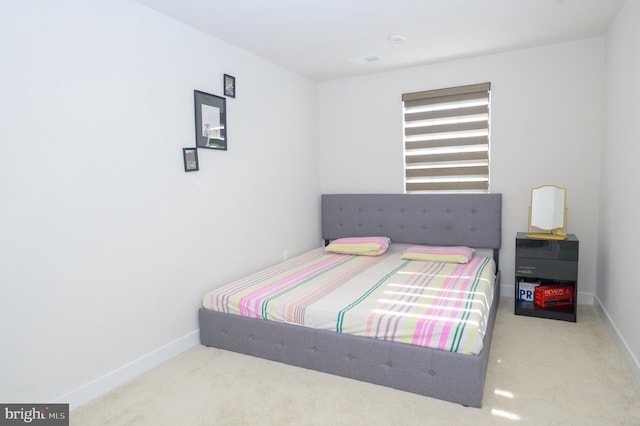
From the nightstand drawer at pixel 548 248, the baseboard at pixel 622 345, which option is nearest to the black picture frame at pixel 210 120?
the nightstand drawer at pixel 548 248

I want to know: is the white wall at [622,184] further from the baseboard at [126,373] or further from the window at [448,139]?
the baseboard at [126,373]

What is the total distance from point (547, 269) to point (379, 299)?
1.62 m

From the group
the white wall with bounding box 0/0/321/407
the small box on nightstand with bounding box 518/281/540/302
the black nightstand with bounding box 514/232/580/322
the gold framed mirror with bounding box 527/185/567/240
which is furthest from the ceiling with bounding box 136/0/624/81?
the small box on nightstand with bounding box 518/281/540/302

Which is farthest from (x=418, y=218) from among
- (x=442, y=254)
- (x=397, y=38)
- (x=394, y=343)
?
(x=394, y=343)

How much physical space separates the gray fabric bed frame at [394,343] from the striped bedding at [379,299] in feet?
0.19

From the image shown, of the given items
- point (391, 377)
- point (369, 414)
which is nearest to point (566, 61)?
point (391, 377)

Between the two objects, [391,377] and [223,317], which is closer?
[391,377]

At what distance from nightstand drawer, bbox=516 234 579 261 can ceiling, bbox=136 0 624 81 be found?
5.61ft

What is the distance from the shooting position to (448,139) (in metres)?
4.04

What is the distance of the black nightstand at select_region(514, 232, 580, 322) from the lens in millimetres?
3207

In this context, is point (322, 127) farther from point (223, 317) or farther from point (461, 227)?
point (223, 317)

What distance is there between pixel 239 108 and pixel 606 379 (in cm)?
322

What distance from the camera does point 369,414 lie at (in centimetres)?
204

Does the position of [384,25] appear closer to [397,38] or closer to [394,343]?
[397,38]
